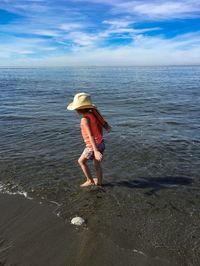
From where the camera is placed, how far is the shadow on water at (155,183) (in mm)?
7207

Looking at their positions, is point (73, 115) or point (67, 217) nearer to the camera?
point (67, 217)

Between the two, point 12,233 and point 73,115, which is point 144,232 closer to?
point 12,233

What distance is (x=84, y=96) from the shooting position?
6414 mm

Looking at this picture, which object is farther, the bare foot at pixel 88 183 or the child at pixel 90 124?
the bare foot at pixel 88 183

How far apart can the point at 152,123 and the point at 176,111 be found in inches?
140

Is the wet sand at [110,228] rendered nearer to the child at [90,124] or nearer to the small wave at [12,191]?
the small wave at [12,191]

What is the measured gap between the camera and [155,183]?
7.38m

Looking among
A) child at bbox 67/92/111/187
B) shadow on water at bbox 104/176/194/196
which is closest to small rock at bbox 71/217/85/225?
child at bbox 67/92/111/187

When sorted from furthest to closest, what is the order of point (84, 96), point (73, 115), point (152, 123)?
point (73, 115) → point (152, 123) → point (84, 96)

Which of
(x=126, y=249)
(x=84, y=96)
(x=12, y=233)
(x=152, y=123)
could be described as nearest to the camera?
(x=126, y=249)

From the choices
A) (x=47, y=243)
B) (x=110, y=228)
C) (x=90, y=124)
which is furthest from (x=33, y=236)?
(x=90, y=124)

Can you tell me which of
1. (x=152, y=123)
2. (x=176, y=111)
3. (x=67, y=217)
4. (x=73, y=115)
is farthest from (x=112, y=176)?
(x=176, y=111)

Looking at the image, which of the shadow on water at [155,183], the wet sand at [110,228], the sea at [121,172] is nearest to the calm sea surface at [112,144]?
the sea at [121,172]

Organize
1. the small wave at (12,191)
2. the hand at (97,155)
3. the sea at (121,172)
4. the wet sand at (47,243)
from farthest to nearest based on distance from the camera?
the small wave at (12,191), the hand at (97,155), the sea at (121,172), the wet sand at (47,243)
